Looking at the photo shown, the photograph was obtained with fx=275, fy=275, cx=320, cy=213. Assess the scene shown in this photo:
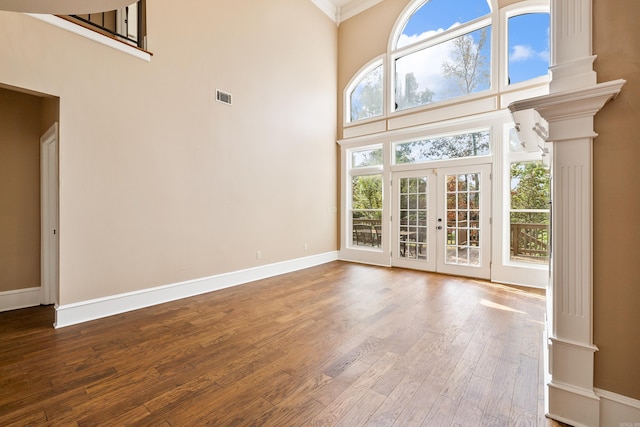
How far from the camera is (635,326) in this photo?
1.44m

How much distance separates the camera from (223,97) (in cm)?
432

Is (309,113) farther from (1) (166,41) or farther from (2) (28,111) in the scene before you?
(2) (28,111)

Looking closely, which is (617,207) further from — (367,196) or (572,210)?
(367,196)

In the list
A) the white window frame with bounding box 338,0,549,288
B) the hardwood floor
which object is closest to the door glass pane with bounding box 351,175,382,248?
the white window frame with bounding box 338,0,549,288

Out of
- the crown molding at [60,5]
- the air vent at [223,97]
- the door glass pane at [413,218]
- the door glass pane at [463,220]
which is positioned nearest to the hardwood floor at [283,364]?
the door glass pane at [463,220]

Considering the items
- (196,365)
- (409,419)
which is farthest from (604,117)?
(196,365)

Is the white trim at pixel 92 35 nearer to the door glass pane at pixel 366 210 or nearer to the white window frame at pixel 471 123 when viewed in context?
the white window frame at pixel 471 123

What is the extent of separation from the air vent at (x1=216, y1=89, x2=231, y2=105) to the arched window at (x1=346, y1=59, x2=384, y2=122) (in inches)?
125

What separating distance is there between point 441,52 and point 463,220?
3360 mm

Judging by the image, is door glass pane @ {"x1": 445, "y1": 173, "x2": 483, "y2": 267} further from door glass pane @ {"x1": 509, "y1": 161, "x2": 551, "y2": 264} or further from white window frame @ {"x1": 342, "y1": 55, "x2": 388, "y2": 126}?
white window frame @ {"x1": 342, "y1": 55, "x2": 388, "y2": 126}

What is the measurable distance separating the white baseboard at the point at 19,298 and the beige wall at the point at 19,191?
0.19ft

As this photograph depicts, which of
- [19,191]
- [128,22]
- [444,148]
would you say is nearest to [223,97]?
[128,22]

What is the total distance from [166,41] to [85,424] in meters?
4.16

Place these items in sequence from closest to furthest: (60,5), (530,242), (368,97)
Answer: (60,5), (530,242), (368,97)
